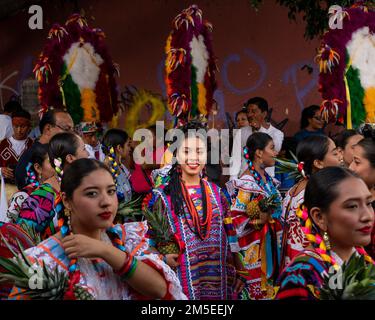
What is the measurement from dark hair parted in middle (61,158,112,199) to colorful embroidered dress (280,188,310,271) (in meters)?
1.93

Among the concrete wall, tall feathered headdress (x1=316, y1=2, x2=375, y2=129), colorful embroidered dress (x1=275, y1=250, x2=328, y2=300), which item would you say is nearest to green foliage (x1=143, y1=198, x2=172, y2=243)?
colorful embroidered dress (x1=275, y1=250, x2=328, y2=300)

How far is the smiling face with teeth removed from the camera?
17.5ft

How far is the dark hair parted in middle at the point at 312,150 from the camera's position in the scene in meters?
5.38

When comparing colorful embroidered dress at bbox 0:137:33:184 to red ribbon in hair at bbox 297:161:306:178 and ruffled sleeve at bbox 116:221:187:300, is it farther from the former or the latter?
ruffled sleeve at bbox 116:221:187:300

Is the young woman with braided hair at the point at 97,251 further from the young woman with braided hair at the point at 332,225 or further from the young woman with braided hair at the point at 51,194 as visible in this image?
the young woman with braided hair at the point at 51,194

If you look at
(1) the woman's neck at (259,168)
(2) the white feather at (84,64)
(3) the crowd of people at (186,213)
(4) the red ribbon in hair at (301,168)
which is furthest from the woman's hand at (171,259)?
(2) the white feather at (84,64)

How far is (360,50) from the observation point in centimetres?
672

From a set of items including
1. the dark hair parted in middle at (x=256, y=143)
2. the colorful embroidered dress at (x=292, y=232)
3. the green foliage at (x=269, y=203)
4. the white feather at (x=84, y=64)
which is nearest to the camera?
the colorful embroidered dress at (x=292, y=232)

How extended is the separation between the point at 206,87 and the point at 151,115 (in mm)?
3716

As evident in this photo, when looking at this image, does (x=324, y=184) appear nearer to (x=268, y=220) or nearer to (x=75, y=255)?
(x=75, y=255)

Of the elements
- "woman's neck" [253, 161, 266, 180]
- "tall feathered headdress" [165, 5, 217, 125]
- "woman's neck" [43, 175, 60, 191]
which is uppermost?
"tall feathered headdress" [165, 5, 217, 125]

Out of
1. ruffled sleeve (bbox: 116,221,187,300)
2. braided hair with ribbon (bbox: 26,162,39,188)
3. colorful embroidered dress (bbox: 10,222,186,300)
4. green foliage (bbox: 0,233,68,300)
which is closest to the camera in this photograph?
green foliage (bbox: 0,233,68,300)

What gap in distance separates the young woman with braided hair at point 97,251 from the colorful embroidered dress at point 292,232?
71.2 inches
